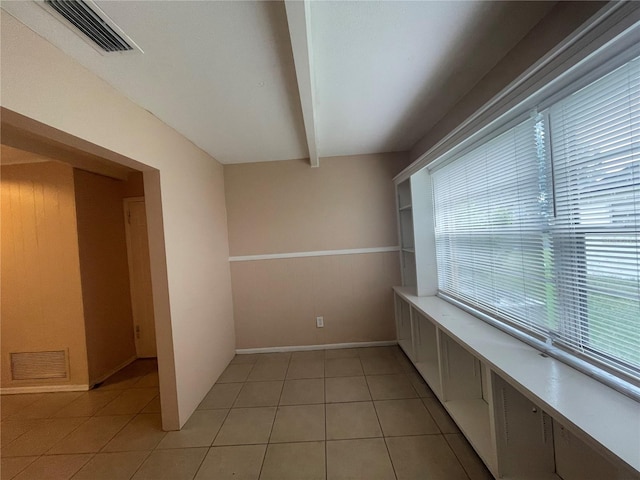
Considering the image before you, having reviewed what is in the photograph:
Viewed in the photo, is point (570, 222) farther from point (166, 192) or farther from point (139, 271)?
point (139, 271)

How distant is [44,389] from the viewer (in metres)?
2.85

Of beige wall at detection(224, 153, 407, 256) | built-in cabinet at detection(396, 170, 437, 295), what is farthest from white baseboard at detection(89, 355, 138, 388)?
built-in cabinet at detection(396, 170, 437, 295)

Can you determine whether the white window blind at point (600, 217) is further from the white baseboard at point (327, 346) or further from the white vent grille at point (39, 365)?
the white vent grille at point (39, 365)

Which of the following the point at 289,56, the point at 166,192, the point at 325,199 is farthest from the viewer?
the point at 325,199

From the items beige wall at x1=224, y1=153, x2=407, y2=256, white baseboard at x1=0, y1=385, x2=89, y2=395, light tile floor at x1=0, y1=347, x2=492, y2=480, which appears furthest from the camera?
beige wall at x1=224, y1=153, x2=407, y2=256

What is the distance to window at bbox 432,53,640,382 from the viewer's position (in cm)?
107

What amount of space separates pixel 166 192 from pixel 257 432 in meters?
1.98

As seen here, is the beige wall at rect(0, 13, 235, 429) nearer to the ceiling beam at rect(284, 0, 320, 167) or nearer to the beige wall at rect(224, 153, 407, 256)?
the beige wall at rect(224, 153, 407, 256)

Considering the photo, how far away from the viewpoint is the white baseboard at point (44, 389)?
112 inches

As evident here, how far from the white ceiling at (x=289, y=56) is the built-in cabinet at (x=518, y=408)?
5.53 ft

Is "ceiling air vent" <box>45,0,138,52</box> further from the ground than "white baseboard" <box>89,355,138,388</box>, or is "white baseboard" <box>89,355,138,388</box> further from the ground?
"ceiling air vent" <box>45,0,138,52</box>

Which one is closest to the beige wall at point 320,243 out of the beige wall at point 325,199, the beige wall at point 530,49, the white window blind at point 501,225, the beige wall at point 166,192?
the beige wall at point 325,199

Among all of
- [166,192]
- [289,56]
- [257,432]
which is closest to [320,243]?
[166,192]

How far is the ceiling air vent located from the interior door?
264cm
